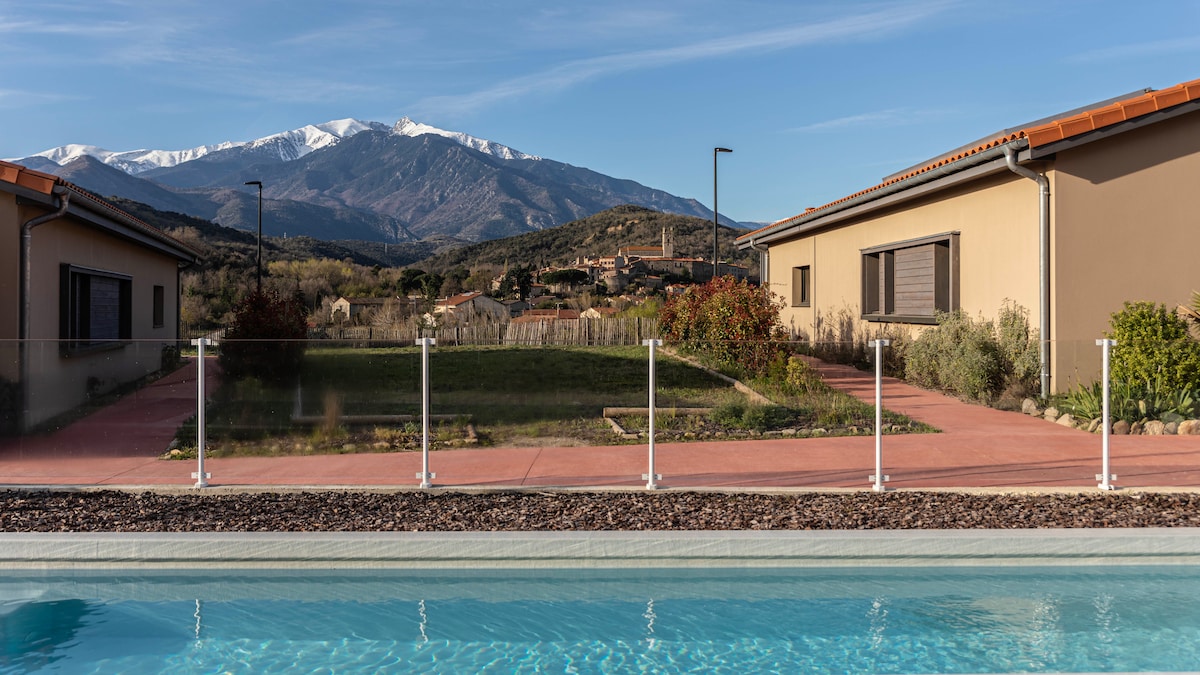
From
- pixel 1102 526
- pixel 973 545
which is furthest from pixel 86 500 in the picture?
pixel 1102 526

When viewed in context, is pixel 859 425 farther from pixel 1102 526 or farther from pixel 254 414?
pixel 254 414

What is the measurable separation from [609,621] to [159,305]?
63.0 feet

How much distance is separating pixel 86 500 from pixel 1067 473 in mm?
8294

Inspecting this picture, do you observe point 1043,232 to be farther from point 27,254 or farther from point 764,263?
point 764,263

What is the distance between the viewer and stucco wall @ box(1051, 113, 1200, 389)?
11789 mm

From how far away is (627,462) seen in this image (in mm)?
8867

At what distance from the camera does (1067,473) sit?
8.23 m

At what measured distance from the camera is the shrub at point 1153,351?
10602 mm

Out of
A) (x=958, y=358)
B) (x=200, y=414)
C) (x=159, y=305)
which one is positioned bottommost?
(x=200, y=414)

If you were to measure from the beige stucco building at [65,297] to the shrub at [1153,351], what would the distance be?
34.3 ft

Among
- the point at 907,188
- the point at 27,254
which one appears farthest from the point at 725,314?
the point at 27,254

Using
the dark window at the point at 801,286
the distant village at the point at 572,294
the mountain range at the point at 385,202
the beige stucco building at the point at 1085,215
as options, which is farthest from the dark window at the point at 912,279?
the mountain range at the point at 385,202

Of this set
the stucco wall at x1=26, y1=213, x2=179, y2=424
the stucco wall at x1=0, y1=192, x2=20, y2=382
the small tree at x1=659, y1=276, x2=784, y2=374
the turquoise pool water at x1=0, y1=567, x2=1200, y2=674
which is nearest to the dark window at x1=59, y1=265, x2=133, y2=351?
the stucco wall at x1=26, y1=213, x2=179, y2=424

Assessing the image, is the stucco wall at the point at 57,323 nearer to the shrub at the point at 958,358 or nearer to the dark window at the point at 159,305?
the dark window at the point at 159,305
